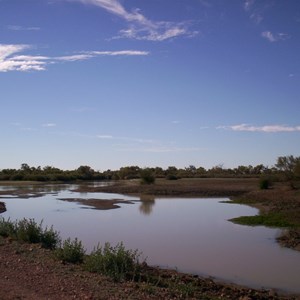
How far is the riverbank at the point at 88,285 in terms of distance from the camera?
8.60 metres

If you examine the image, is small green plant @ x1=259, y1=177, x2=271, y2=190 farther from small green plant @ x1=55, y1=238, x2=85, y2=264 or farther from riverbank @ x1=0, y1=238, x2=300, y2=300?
small green plant @ x1=55, y1=238, x2=85, y2=264

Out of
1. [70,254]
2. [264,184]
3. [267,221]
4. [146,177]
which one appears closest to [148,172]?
[146,177]

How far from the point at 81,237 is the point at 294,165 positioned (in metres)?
37.3

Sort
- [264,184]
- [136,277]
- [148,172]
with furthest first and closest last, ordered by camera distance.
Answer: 1. [148,172]
2. [264,184]
3. [136,277]

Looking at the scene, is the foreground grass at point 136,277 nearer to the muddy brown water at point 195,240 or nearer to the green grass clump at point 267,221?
the muddy brown water at point 195,240

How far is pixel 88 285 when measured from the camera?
9344 mm

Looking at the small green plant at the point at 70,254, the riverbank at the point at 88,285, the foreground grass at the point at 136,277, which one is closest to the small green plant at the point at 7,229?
the foreground grass at the point at 136,277

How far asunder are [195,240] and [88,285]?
10326 mm

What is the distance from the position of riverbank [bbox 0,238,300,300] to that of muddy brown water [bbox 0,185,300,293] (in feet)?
4.67

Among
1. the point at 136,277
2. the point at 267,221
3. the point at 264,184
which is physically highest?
the point at 264,184

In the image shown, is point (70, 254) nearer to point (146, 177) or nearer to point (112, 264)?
point (112, 264)

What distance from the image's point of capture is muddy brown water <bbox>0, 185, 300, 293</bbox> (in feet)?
44.0

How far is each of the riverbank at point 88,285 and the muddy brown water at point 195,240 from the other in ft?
4.67

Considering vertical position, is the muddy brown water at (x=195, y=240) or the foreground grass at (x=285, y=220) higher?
the foreground grass at (x=285, y=220)
